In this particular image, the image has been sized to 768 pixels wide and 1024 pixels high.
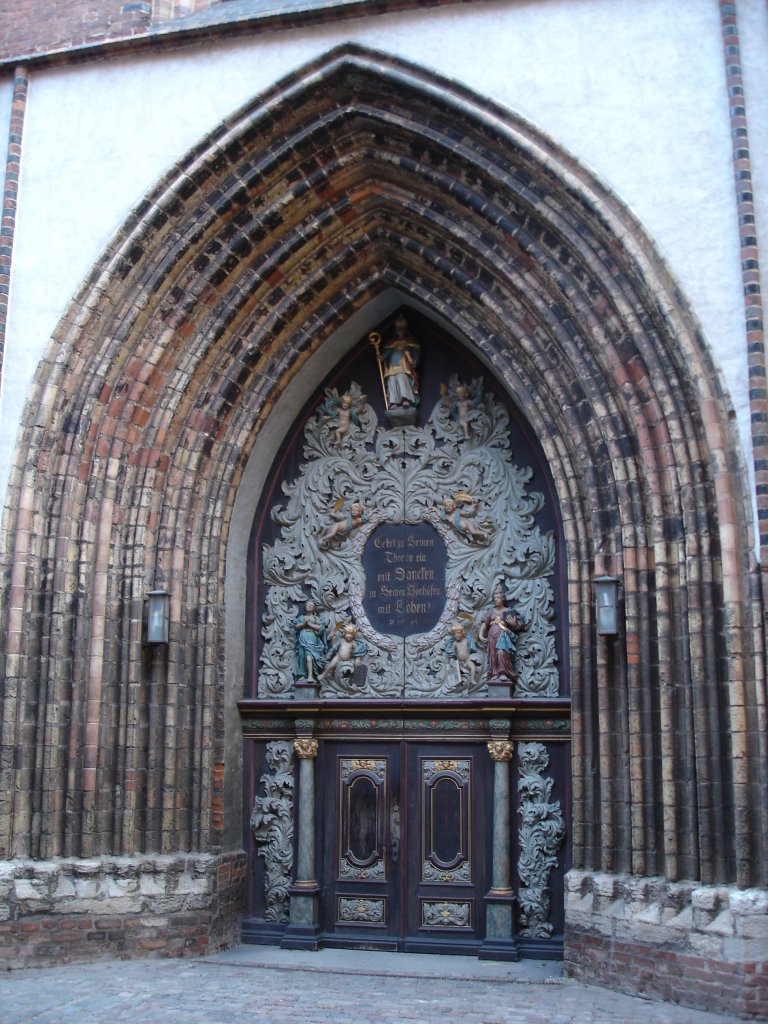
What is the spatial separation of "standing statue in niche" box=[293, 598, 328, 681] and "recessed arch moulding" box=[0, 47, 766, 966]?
21.4 inches

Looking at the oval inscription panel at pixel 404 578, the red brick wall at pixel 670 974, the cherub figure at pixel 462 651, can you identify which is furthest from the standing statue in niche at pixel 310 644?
the red brick wall at pixel 670 974

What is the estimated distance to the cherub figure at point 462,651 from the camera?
9602mm

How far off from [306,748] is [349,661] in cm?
78

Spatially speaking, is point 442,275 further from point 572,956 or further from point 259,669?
point 572,956

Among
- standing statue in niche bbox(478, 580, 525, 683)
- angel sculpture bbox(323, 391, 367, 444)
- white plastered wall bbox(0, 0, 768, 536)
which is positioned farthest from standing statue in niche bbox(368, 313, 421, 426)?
white plastered wall bbox(0, 0, 768, 536)

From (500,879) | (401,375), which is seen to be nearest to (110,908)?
(500,879)

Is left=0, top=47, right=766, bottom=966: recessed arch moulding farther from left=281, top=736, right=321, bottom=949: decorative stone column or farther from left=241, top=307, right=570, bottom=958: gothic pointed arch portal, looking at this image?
left=281, top=736, right=321, bottom=949: decorative stone column

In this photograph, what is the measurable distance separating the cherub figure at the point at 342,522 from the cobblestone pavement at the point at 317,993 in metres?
3.30

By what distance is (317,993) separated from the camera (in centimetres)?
809

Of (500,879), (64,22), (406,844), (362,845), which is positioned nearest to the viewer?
(500,879)

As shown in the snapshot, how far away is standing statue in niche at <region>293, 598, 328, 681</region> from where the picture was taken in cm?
991

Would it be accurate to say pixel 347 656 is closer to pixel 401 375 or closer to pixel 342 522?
pixel 342 522

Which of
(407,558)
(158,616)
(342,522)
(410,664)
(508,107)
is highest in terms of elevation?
(508,107)

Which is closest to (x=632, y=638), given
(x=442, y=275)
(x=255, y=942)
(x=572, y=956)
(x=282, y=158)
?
(x=572, y=956)
